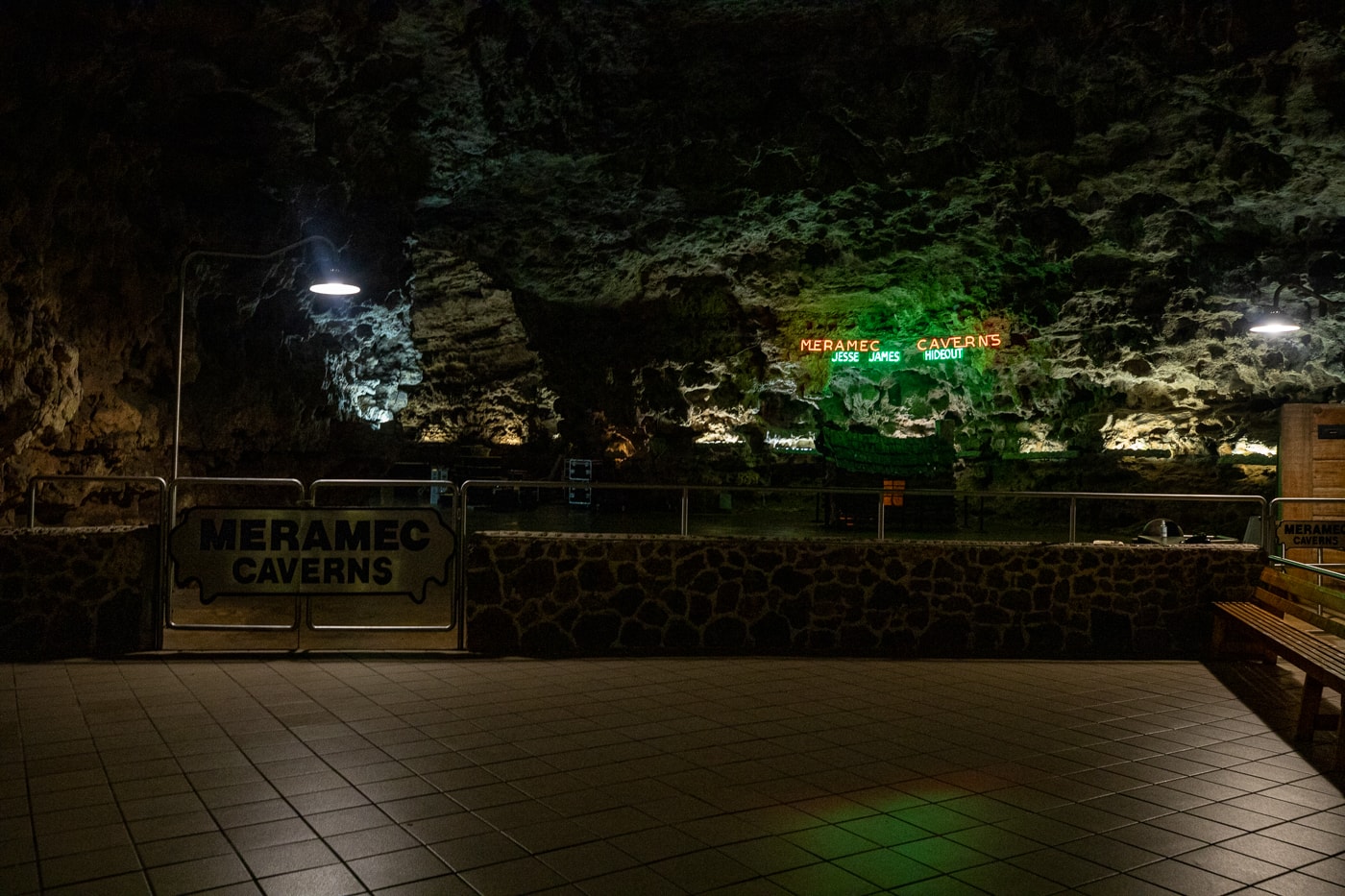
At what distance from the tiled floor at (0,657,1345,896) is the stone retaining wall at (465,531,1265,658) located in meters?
0.99

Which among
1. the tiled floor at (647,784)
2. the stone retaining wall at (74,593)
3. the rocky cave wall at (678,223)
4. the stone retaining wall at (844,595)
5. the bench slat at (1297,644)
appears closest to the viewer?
Answer: the tiled floor at (647,784)

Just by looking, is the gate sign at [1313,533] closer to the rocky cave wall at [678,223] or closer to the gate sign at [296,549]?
the rocky cave wall at [678,223]

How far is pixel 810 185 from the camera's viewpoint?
A: 1967 cm

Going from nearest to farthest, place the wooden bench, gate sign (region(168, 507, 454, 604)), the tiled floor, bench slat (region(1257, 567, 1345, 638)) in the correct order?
the tiled floor < the wooden bench < bench slat (region(1257, 567, 1345, 638)) < gate sign (region(168, 507, 454, 604))

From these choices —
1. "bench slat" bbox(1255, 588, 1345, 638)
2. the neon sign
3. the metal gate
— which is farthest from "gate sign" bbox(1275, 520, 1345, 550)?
the neon sign

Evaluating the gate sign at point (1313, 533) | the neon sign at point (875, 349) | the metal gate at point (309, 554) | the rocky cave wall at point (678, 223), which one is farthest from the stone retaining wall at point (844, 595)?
the neon sign at point (875, 349)

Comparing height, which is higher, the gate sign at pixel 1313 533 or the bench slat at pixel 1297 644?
the gate sign at pixel 1313 533

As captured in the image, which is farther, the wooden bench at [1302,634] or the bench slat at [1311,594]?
the bench slat at [1311,594]

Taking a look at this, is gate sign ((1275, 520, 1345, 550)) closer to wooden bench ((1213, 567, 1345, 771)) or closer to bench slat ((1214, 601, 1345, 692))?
wooden bench ((1213, 567, 1345, 771))

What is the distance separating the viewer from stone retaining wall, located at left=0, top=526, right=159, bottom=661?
26.0 ft

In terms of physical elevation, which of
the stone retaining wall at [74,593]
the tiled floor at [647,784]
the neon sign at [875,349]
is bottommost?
the tiled floor at [647,784]

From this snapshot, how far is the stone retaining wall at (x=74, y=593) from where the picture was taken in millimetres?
7918

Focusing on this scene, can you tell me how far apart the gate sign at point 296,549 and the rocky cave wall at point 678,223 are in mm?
4833

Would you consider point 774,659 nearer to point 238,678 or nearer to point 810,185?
point 238,678
